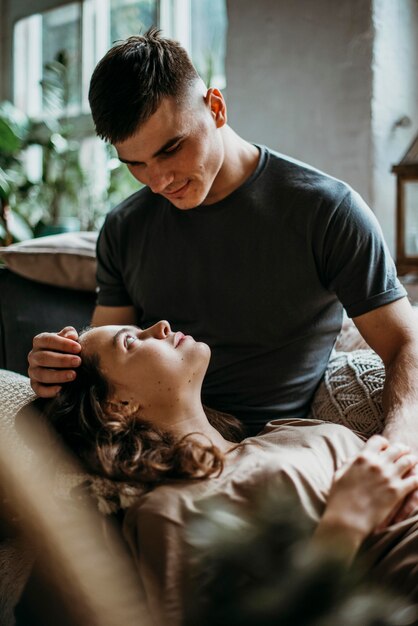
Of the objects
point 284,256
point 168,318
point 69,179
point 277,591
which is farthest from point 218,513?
point 69,179

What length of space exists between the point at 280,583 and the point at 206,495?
0.49 metres

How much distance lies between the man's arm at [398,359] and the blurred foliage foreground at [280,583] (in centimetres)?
67

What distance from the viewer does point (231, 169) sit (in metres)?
1.70

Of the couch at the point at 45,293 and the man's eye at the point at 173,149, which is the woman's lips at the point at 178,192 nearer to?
the man's eye at the point at 173,149

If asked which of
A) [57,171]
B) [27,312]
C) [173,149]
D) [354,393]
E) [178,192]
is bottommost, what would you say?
[57,171]

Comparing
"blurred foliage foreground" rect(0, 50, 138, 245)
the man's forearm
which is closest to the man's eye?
the man's forearm

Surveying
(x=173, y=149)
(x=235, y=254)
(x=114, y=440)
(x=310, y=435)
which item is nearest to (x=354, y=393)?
(x=310, y=435)

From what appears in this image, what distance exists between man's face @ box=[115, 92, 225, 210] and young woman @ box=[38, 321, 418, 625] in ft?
1.09

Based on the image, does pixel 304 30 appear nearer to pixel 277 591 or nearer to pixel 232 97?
pixel 232 97

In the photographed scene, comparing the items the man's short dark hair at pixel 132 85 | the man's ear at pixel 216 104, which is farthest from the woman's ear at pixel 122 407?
the man's ear at pixel 216 104

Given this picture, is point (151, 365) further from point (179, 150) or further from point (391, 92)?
point (391, 92)

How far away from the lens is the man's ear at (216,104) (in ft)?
5.18

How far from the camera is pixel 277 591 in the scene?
0.56 m

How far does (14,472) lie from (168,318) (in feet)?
1.95
